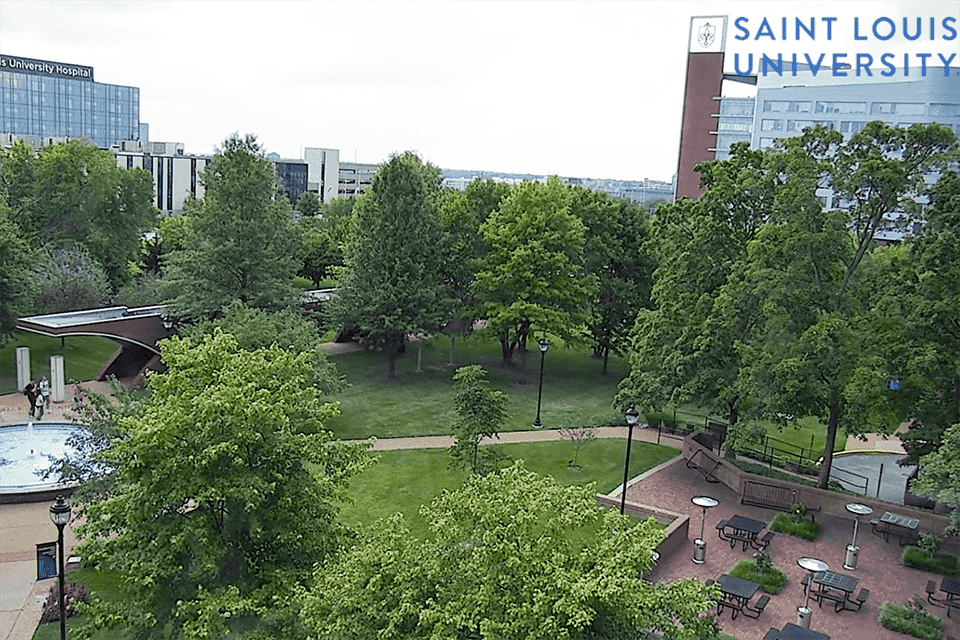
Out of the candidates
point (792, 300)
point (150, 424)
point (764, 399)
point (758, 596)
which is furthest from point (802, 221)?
point (150, 424)

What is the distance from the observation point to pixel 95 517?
13.1 metres

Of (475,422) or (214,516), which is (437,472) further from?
(214,516)

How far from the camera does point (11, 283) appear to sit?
3312 cm

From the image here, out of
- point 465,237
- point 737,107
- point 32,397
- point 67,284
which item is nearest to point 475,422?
point 32,397

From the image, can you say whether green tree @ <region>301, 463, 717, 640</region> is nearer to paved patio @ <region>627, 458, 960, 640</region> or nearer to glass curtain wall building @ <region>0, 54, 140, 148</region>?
paved patio @ <region>627, 458, 960, 640</region>

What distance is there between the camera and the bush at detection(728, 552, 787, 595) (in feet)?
62.6

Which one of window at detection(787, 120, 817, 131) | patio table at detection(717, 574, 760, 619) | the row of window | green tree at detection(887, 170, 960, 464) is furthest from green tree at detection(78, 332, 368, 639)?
window at detection(787, 120, 817, 131)

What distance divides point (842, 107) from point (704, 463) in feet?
278

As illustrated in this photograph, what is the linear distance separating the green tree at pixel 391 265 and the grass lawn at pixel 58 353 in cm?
1175

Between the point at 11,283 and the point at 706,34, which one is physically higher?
the point at 706,34

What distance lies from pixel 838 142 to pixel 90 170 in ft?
129

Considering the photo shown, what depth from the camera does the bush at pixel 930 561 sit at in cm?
2072

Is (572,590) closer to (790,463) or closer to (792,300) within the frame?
(792,300)

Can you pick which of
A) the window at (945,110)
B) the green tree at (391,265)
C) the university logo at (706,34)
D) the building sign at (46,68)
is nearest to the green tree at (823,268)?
the green tree at (391,265)
